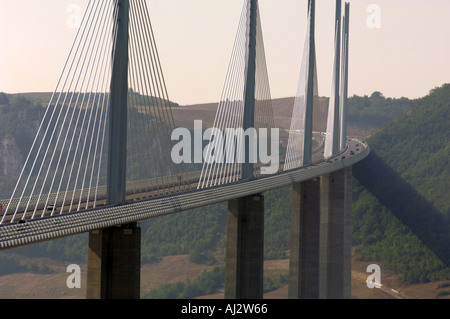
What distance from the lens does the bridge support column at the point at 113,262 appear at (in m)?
21.4

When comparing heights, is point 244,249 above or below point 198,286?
above

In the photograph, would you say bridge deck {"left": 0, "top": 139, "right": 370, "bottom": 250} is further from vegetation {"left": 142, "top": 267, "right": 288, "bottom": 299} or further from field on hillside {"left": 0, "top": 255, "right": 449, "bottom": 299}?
vegetation {"left": 142, "top": 267, "right": 288, "bottom": 299}

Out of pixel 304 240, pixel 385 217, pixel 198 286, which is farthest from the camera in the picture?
pixel 385 217

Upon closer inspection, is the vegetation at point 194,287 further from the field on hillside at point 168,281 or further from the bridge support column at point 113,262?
the bridge support column at point 113,262

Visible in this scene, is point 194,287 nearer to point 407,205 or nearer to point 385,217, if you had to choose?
point 385,217

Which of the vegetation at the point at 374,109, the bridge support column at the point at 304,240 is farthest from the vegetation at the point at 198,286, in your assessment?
the vegetation at the point at 374,109

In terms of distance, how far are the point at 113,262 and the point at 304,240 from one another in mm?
25425

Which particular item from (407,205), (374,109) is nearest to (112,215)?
(407,205)

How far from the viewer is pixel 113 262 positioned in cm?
2173

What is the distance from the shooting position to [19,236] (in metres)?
16.6

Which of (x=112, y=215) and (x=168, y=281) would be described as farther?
(x=168, y=281)

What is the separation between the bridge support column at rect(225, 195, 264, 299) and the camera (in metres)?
33.0
